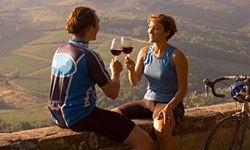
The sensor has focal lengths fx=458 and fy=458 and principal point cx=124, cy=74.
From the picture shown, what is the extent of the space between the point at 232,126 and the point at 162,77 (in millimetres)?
960

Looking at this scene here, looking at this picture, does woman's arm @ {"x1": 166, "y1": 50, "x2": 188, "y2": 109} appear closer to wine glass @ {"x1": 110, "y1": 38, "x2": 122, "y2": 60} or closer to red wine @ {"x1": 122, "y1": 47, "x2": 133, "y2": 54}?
red wine @ {"x1": 122, "y1": 47, "x2": 133, "y2": 54}

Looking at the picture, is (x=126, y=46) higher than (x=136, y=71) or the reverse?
higher

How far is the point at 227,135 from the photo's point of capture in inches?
209

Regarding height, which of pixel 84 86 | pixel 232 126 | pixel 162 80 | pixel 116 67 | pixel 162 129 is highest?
pixel 116 67

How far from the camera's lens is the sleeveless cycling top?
4703 mm

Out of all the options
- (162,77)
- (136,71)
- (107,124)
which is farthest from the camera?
(136,71)

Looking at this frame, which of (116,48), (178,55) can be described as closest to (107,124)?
(116,48)

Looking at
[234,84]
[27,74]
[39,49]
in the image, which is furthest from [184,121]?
[39,49]

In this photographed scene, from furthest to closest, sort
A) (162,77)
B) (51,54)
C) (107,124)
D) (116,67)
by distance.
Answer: (51,54) → (162,77) → (116,67) → (107,124)

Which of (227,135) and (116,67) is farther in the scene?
(227,135)

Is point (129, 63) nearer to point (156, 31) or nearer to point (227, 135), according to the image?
point (156, 31)

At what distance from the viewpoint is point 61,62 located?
13.1 ft

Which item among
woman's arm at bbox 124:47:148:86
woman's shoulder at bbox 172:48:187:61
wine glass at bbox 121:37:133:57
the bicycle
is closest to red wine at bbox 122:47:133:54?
wine glass at bbox 121:37:133:57

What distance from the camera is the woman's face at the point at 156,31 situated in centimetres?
480
